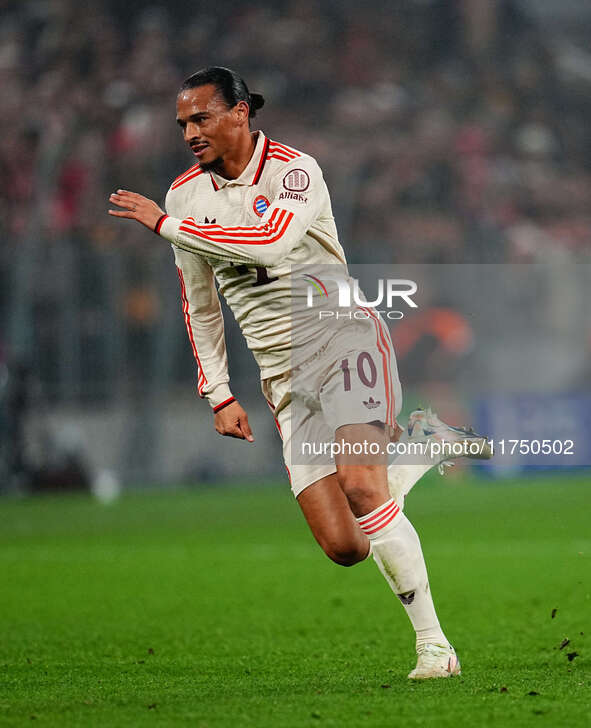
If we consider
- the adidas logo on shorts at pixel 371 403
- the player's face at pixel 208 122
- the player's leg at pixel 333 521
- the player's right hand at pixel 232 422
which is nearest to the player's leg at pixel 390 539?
the adidas logo on shorts at pixel 371 403

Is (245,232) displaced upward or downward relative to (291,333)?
upward

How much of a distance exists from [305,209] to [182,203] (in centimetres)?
56

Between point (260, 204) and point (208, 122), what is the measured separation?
34cm

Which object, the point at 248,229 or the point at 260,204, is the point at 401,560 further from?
Answer: the point at 260,204

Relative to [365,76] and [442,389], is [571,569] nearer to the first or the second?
[442,389]

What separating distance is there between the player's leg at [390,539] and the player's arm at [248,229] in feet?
2.26

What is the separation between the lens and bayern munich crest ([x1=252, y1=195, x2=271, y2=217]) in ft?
15.1

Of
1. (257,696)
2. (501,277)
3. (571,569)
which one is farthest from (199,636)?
(501,277)

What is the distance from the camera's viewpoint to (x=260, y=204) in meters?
4.62

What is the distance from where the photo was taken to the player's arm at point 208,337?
4898 mm

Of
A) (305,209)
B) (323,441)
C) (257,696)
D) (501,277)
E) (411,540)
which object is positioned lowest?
(257,696)

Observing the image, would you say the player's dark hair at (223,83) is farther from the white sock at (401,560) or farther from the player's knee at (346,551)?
the player's knee at (346,551)

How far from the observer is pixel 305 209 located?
14.6 feet

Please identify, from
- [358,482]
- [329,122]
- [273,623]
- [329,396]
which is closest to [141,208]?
[329,396]
